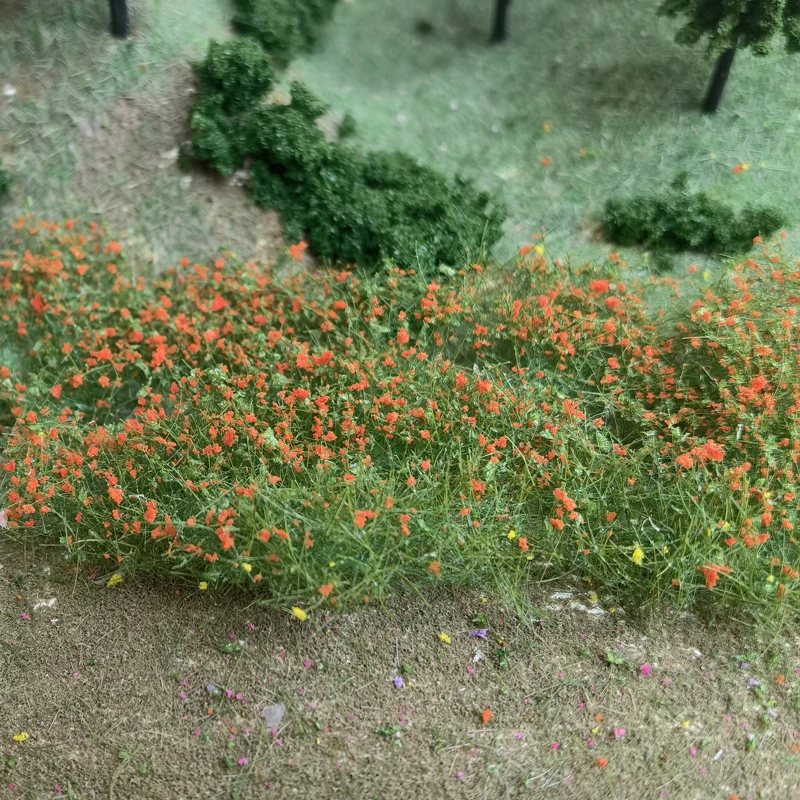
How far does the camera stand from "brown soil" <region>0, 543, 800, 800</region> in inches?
92.2

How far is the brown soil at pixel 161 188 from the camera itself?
4.17 m

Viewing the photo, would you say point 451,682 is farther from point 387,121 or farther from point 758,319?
point 387,121

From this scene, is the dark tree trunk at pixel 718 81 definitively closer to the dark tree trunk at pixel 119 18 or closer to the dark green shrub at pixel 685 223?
the dark green shrub at pixel 685 223

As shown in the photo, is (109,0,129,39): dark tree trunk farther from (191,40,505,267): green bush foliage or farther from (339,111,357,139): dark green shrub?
(339,111,357,139): dark green shrub

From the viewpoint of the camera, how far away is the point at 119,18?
4383mm

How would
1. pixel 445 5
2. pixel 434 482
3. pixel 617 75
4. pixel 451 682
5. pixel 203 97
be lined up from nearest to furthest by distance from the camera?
pixel 451 682 < pixel 434 482 < pixel 203 97 < pixel 617 75 < pixel 445 5

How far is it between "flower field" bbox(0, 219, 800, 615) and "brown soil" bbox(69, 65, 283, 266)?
0.43 m

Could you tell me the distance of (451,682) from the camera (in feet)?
8.39

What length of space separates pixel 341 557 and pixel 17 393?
6.55ft

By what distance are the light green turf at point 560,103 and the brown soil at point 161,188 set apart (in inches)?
40.4

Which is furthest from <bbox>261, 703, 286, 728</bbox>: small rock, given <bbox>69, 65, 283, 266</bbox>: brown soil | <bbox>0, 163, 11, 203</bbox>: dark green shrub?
<bbox>0, 163, 11, 203</bbox>: dark green shrub

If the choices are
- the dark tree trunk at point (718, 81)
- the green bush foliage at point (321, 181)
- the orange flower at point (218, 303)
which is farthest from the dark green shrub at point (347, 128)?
the dark tree trunk at point (718, 81)

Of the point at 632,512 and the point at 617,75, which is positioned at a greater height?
the point at 617,75

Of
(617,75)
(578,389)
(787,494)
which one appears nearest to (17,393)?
(578,389)
